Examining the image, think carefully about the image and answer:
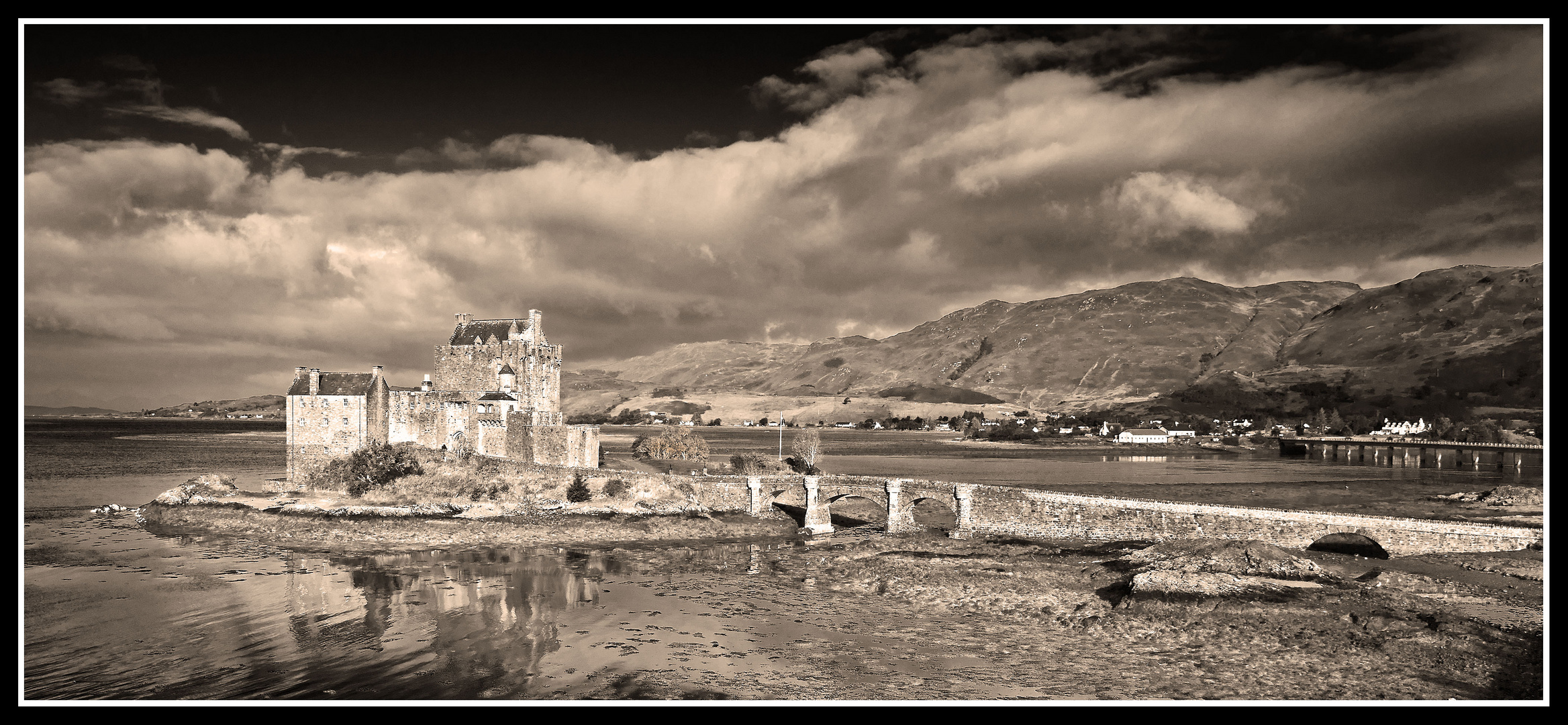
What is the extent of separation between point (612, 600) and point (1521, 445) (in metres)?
139

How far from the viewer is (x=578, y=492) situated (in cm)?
4834

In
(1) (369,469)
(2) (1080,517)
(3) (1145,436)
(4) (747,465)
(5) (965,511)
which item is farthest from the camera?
(3) (1145,436)

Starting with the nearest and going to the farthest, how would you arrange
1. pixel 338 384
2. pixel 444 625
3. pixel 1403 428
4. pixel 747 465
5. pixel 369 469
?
1. pixel 444 625
2. pixel 369 469
3. pixel 338 384
4. pixel 747 465
5. pixel 1403 428

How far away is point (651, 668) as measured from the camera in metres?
20.3

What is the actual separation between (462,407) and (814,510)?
2438cm

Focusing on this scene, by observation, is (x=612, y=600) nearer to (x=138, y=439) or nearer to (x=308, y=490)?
(x=308, y=490)

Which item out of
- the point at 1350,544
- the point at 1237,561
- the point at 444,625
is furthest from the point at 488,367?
the point at 1350,544

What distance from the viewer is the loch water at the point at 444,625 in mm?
19344

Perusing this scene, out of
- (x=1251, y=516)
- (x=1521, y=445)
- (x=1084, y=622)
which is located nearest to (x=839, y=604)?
(x=1084, y=622)

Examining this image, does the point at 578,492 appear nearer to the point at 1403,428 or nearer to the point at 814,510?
the point at 814,510

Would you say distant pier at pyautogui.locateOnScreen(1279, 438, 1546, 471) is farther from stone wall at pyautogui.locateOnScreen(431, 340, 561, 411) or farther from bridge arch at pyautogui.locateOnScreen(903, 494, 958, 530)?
stone wall at pyautogui.locateOnScreen(431, 340, 561, 411)

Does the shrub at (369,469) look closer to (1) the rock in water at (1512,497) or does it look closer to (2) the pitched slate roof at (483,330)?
(2) the pitched slate roof at (483,330)

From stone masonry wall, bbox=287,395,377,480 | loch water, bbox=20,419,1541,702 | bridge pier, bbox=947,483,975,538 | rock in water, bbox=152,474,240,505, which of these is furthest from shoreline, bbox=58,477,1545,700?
stone masonry wall, bbox=287,395,377,480

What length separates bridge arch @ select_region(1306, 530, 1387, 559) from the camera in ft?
112
